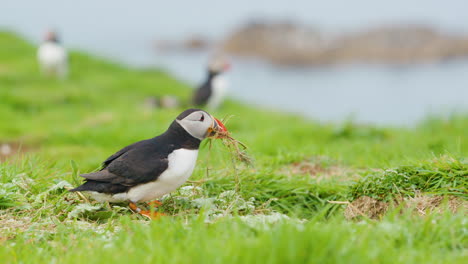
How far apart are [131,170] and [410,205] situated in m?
1.83

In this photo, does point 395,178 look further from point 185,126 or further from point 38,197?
point 38,197

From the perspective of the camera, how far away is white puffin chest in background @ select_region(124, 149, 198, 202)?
12.0 feet

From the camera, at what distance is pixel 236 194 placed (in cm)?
425

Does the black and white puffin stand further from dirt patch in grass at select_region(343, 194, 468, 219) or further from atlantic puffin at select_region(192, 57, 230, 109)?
atlantic puffin at select_region(192, 57, 230, 109)

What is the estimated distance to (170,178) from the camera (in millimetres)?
3645

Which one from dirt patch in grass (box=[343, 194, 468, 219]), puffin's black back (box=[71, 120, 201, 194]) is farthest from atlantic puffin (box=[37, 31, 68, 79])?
dirt patch in grass (box=[343, 194, 468, 219])

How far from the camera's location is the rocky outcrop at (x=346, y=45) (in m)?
19.9

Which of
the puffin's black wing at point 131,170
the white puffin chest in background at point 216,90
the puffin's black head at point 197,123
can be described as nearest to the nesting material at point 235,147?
the puffin's black head at point 197,123

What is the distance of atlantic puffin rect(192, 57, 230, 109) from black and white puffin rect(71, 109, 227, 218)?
8.33 metres

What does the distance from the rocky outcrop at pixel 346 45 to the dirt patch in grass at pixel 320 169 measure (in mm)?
15058

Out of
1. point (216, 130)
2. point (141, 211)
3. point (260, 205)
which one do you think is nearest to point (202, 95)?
point (260, 205)

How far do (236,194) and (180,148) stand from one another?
725 millimetres

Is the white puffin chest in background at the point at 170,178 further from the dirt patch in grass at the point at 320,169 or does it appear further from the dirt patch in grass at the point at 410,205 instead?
the dirt patch in grass at the point at 320,169

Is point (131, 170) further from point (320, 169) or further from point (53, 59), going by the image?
point (53, 59)
